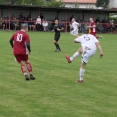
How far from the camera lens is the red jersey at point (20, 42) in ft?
41.0

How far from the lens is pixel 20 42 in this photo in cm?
1255

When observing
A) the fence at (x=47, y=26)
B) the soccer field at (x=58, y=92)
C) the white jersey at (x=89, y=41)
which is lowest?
the soccer field at (x=58, y=92)

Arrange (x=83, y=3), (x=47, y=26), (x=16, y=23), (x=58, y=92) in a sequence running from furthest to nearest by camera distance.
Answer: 1. (x=83, y=3)
2. (x=47, y=26)
3. (x=16, y=23)
4. (x=58, y=92)

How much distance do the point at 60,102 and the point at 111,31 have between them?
40.9 meters

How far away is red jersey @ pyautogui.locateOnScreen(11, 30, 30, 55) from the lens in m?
12.5

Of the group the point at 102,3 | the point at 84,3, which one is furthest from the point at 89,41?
the point at 84,3

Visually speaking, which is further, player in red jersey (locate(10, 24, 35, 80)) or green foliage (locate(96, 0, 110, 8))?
green foliage (locate(96, 0, 110, 8))

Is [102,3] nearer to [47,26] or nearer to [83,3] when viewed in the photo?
[83,3]

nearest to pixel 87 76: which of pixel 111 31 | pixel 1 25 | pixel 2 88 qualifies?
pixel 2 88

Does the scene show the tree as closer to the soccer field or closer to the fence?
the fence

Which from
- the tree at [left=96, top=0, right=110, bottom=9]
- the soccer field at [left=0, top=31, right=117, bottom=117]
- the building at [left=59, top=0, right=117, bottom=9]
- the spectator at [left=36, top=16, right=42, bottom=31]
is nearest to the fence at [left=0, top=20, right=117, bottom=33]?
the spectator at [left=36, top=16, right=42, bottom=31]

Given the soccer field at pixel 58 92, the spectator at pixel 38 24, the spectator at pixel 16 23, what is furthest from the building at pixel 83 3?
the soccer field at pixel 58 92

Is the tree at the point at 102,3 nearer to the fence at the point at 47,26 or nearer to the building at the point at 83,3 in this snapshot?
the building at the point at 83,3

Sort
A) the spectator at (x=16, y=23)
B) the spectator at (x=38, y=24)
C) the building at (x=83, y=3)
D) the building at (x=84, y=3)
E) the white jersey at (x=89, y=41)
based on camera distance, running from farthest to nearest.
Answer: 1. the building at (x=83, y=3)
2. the building at (x=84, y=3)
3. the spectator at (x=38, y=24)
4. the spectator at (x=16, y=23)
5. the white jersey at (x=89, y=41)
